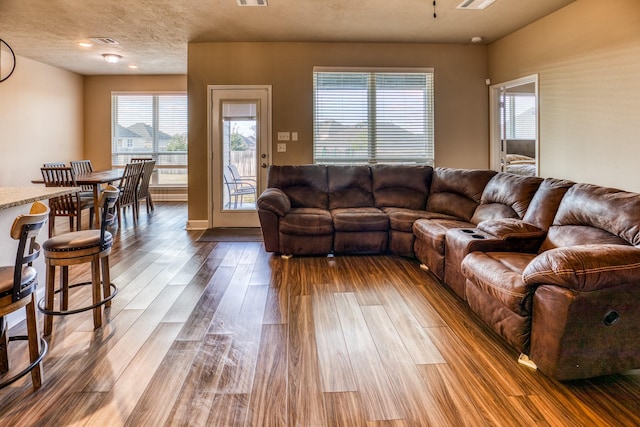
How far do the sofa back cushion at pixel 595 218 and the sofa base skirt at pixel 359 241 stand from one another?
5.80 ft

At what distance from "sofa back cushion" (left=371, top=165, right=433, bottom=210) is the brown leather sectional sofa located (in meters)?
0.01

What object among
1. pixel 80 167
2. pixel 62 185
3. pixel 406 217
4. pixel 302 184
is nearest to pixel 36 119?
pixel 80 167

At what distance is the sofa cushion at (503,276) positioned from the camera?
196 cm

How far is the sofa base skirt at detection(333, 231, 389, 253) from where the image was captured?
165 inches

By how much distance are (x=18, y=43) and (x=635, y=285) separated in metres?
7.72

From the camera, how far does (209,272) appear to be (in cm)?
364

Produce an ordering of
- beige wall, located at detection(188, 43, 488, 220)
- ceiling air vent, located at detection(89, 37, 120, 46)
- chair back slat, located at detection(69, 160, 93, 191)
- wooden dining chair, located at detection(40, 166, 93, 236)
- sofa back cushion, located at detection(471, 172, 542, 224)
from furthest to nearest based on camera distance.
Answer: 1. chair back slat, located at detection(69, 160, 93, 191)
2. beige wall, located at detection(188, 43, 488, 220)
3. ceiling air vent, located at detection(89, 37, 120, 46)
4. wooden dining chair, located at detection(40, 166, 93, 236)
5. sofa back cushion, located at detection(471, 172, 542, 224)

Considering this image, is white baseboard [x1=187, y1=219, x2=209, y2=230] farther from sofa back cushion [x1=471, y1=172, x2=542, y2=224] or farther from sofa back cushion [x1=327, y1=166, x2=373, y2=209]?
sofa back cushion [x1=471, y1=172, x2=542, y2=224]

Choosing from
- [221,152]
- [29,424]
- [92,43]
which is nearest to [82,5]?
[92,43]

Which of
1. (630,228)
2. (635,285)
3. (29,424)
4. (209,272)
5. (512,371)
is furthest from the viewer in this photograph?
(209,272)

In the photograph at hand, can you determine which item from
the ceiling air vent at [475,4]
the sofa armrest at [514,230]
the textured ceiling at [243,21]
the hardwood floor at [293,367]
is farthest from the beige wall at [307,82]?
the sofa armrest at [514,230]

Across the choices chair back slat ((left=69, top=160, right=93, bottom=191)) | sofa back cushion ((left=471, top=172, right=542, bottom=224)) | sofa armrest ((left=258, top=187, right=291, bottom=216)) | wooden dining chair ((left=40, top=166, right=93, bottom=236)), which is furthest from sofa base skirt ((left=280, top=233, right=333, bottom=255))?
chair back slat ((left=69, top=160, right=93, bottom=191))

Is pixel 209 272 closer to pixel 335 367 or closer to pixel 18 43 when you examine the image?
pixel 335 367

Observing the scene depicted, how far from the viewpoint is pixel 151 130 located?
28.2 ft
